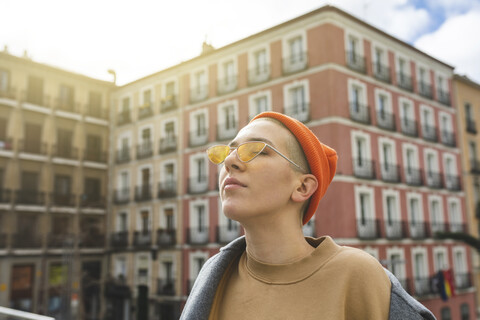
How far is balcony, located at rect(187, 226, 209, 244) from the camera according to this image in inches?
956

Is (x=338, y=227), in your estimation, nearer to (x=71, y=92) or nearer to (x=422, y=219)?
(x=422, y=219)

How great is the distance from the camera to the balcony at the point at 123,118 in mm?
30594

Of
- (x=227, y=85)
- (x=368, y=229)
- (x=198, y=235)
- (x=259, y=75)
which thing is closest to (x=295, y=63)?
(x=259, y=75)

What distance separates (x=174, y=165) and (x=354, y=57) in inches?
500

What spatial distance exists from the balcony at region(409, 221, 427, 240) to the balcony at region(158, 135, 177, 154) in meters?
14.9

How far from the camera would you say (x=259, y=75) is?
76.7ft

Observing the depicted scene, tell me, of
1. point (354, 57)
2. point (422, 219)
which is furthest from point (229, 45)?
point (422, 219)

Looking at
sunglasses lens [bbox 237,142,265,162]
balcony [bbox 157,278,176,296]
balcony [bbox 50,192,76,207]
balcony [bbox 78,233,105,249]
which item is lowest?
balcony [bbox 157,278,176,296]

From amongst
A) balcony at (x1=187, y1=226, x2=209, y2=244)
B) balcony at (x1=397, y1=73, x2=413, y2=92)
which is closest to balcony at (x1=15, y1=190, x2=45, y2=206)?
balcony at (x1=187, y1=226, x2=209, y2=244)

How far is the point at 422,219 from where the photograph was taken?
24.1 meters

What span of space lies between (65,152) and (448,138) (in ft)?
83.5

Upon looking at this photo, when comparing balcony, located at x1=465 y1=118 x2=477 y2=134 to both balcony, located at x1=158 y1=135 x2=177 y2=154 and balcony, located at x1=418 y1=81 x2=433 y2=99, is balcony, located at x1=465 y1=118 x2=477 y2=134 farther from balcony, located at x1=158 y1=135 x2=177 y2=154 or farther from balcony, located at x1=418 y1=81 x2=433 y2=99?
balcony, located at x1=158 y1=135 x2=177 y2=154

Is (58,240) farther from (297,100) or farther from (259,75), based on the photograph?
(297,100)

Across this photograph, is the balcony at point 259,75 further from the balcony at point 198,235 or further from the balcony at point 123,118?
the balcony at point 123,118
